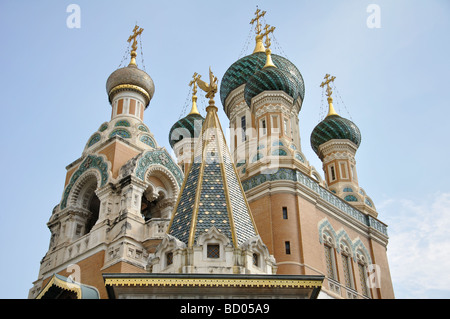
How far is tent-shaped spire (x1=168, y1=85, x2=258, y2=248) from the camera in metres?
12.7

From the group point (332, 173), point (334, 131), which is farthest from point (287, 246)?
point (334, 131)

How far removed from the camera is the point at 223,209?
13.2 meters

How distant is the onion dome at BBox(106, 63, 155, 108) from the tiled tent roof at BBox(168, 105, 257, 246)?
8.35 m

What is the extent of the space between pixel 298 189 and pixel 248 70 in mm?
8421

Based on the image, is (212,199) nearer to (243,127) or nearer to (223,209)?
(223,209)

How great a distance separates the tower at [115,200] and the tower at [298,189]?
332 cm

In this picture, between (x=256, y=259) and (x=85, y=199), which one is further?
(x=85, y=199)

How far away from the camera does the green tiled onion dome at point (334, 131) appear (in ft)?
91.1

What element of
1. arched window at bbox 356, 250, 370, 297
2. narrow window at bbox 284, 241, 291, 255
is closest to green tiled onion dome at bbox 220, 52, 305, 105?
arched window at bbox 356, 250, 370, 297

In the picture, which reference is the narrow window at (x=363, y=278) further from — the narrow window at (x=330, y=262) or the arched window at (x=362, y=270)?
the narrow window at (x=330, y=262)

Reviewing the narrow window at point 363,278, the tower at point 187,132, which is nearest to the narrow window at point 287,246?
the narrow window at point 363,278

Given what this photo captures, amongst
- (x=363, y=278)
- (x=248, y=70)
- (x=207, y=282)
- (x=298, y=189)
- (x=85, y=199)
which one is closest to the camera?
(x=207, y=282)
